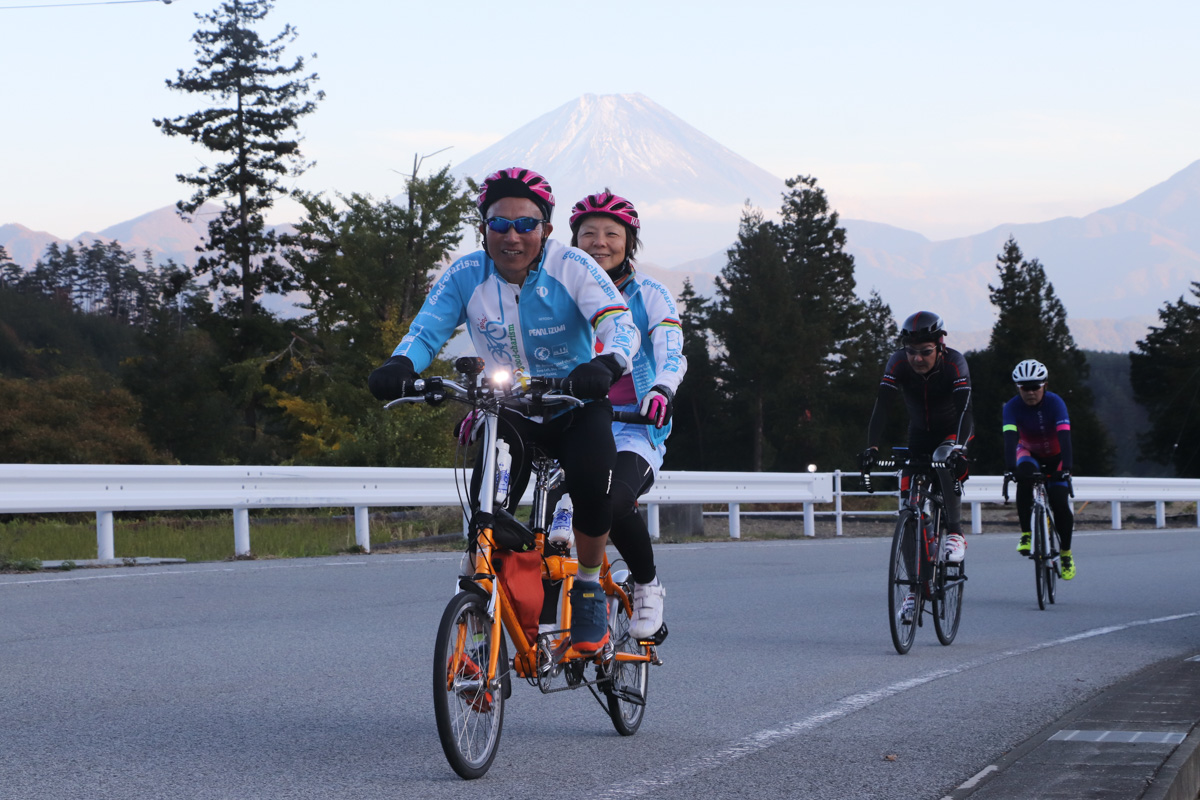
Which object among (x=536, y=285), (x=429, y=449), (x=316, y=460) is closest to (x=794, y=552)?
(x=536, y=285)

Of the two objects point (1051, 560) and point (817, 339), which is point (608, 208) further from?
point (817, 339)

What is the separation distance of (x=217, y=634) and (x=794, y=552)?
9243 millimetres

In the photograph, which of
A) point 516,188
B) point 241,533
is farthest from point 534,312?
point 241,533

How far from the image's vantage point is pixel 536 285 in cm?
465

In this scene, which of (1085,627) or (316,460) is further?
(316,460)

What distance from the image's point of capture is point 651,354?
5.87 meters

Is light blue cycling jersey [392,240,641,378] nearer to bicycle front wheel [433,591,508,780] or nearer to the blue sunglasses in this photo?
the blue sunglasses

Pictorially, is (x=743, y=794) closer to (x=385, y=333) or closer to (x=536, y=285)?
(x=536, y=285)

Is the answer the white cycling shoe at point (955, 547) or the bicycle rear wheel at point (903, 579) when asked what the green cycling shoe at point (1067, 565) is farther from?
the bicycle rear wheel at point (903, 579)

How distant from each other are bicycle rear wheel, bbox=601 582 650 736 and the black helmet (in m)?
3.57

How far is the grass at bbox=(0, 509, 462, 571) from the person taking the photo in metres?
13.5

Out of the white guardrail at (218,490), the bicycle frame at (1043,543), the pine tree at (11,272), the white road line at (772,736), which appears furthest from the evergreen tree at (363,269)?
the pine tree at (11,272)

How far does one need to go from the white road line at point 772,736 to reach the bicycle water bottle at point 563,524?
33.2 inches

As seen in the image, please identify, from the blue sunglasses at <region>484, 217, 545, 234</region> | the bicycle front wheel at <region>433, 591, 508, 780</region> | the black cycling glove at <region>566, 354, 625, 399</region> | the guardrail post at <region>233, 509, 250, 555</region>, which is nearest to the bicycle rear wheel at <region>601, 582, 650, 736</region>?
the bicycle front wheel at <region>433, 591, 508, 780</region>
